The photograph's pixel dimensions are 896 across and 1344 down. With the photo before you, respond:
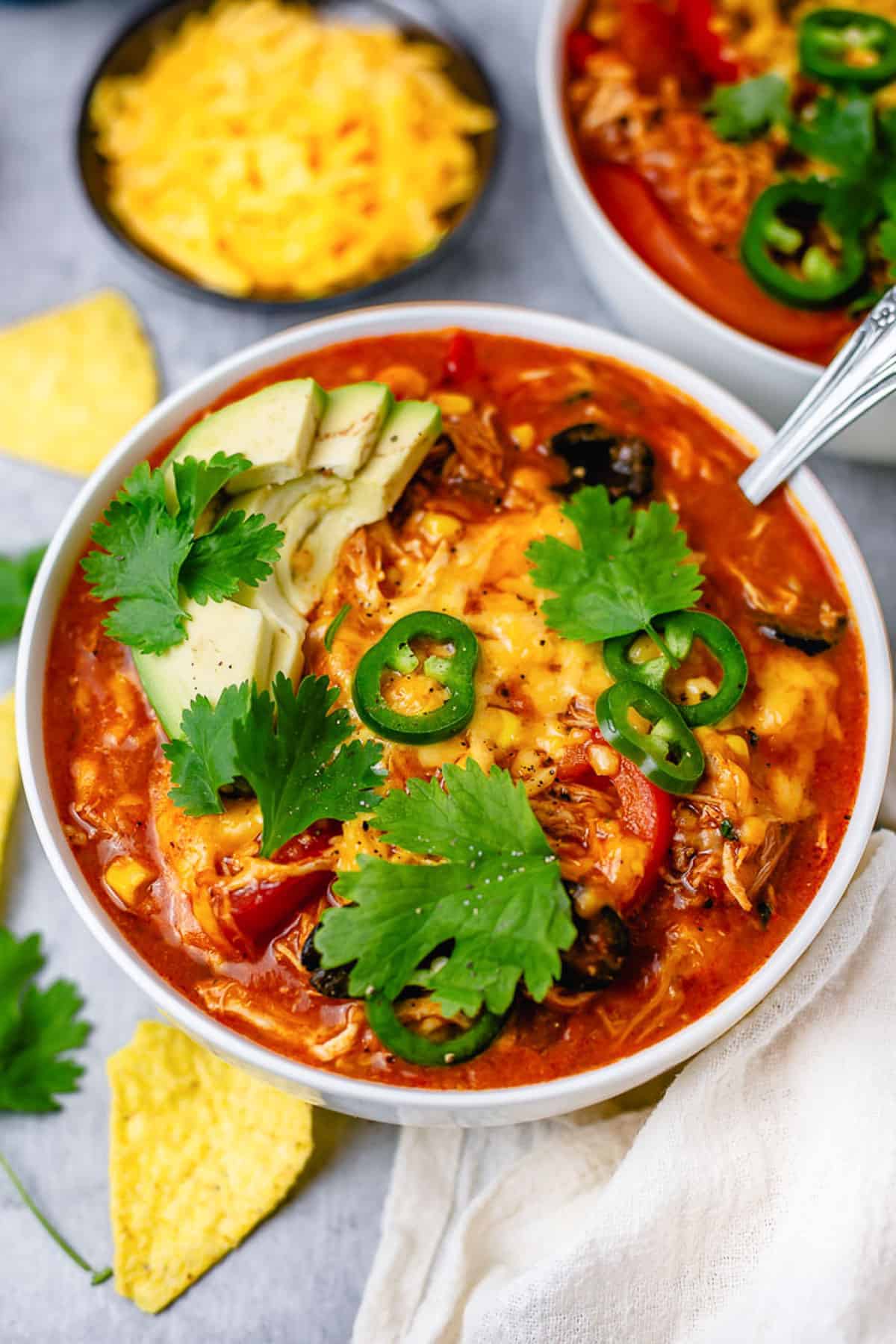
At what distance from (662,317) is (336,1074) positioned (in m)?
2.10

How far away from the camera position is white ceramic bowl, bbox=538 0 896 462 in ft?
11.8

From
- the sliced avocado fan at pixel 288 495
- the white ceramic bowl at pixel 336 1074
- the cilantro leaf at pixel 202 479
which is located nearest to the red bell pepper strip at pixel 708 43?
the white ceramic bowl at pixel 336 1074

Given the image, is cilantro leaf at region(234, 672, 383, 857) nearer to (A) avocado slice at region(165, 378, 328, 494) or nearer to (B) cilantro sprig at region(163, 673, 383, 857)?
(B) cilantro sprig at region(163, 673, 383, 857)

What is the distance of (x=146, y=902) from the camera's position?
9.74 feet

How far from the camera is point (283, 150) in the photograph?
167 inches

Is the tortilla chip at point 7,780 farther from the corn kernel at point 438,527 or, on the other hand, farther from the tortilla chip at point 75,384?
the corn kernel at point 438,527

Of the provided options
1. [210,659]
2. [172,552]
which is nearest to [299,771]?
[210,659]

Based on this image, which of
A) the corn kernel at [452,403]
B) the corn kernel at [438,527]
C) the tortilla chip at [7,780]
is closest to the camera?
the corn kernel at [438,527]

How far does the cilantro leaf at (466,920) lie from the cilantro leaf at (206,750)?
1.11 ft

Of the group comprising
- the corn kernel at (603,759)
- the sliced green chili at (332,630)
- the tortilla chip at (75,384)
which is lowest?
the tortilla chip at (75,384)

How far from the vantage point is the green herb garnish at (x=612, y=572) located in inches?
118

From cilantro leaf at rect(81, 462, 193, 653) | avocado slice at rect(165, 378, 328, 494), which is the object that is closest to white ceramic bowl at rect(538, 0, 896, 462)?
avocado slice at rect(165, 378, 328, 494)

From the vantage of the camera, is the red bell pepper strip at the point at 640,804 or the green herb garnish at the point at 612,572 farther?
the green herb garnish at the point at 612,572

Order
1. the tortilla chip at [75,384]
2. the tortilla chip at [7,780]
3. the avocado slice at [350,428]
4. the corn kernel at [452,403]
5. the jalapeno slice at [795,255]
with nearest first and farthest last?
the avocado slice at [350,428] < the corn kernel at [452,403] < the jalapeno slice at [795,255] < the tortilla chip at [7,780] < the tortilla chip at [75,384]
